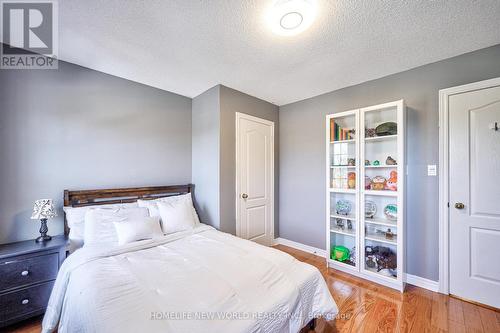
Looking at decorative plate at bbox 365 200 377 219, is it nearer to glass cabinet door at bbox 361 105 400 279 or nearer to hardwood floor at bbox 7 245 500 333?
glass cabinet door at bbox 361 105 400 279

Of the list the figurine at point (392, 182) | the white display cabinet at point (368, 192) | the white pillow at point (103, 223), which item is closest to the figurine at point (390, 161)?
the white display cabinet at point (368, 192)

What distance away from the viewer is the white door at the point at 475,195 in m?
1.95

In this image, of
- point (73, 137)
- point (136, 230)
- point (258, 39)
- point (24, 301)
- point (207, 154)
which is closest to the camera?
point (24, 301)

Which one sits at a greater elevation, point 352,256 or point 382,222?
point 382,222

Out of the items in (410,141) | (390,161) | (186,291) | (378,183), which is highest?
(410,141)

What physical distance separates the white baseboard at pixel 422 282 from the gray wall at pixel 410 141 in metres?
0.04

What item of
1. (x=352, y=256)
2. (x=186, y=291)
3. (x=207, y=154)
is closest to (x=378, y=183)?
(x=352, y=256)

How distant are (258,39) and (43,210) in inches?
A: 101

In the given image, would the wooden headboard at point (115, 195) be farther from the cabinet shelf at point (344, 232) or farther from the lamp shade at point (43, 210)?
the cabinet shelf at point (344, 232)

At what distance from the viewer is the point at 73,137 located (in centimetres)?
231

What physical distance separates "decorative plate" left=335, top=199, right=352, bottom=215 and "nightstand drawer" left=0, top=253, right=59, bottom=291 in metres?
3.18

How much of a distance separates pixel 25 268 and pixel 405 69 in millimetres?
4282

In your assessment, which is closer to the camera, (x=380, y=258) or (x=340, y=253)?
(x=380, y=258)

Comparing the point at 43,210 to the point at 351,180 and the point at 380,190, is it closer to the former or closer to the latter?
the point at 351,180
